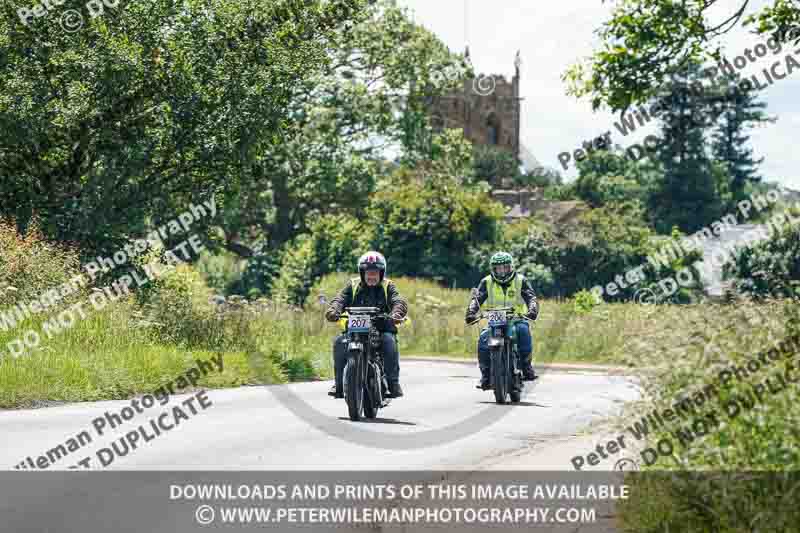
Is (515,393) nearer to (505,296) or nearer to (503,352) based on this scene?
(503,352)

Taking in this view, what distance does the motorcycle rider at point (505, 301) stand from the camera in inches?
606

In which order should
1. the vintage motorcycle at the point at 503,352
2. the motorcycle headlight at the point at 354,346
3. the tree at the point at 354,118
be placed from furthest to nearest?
the tree at the point at 354,118 < the vintage motorcycle at the point at 503,352 < the motorcycle headlight at the point at 354,346

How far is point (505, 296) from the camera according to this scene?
50.5 ft

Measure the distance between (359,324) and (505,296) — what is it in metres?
3.45

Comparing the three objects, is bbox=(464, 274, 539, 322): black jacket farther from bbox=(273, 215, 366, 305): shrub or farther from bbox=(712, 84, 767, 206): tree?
bbox=(712, 84, 767, 206): tree

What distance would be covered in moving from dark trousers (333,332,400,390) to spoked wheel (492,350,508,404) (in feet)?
7.76

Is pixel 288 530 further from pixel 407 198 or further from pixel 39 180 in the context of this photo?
pixel 407 198

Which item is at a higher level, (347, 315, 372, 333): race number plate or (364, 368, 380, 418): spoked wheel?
(347, 315, 372, 333): race number plate

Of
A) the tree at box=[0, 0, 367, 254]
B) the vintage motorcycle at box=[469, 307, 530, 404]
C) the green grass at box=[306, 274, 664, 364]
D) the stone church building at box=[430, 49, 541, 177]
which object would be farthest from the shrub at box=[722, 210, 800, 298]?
the stone church building at box=[430, 49, 541, 177]

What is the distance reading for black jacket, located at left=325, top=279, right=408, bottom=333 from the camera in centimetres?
1283

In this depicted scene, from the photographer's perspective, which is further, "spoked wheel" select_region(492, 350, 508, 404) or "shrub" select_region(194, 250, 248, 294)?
"shrub" select_region(194, 250, 248, 294)

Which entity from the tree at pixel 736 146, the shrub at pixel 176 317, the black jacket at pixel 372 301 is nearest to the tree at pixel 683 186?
the tree at pixel 736 146

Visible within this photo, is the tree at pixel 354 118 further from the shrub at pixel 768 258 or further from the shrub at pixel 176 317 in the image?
the shrub at pixel 176 317

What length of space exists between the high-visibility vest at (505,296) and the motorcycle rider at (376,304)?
2.62 meters
